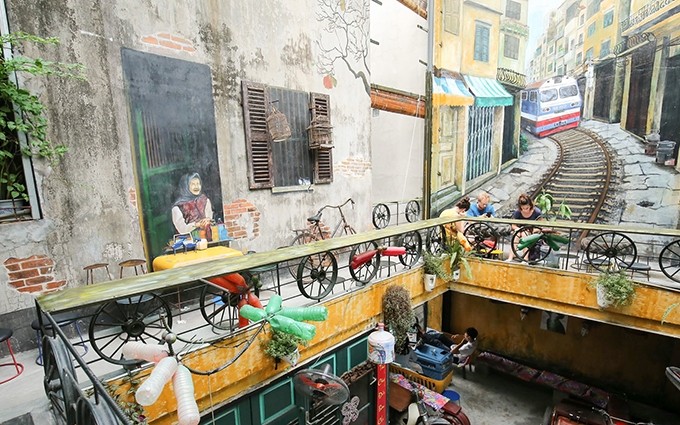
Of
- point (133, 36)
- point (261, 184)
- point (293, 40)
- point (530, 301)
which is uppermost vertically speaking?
point (293, 40)

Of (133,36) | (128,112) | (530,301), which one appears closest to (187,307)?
(128,112)

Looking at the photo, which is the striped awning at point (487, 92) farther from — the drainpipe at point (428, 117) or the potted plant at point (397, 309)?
the potted plant at point (397, 309)

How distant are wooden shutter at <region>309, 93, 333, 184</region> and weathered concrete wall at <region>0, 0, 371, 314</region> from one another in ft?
1.98

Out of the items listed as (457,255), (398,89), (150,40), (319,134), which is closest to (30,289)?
(150,40)

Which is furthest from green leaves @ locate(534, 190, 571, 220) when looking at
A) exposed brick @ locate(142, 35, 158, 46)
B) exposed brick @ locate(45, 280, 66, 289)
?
exposed brick @ locate(45, 280, 66, 289)

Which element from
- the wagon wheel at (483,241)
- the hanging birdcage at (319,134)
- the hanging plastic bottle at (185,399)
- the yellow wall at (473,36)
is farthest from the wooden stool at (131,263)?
the yellow wall at (473,36)

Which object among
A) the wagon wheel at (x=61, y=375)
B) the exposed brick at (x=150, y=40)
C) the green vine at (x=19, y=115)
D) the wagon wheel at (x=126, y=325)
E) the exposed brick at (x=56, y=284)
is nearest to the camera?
the wagon wheel at (x=61, y=375)

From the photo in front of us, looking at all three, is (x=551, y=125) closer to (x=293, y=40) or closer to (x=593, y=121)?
(x=593, y=121)

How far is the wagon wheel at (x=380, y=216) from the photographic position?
9.04 metres

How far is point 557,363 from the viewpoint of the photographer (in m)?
8.52

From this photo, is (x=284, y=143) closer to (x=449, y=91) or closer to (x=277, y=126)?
(x=277, y=126)

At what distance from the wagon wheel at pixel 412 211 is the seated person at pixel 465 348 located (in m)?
3.48

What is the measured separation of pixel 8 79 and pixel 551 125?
10185 millimetres

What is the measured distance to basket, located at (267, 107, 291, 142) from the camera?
592 centimetres
